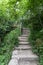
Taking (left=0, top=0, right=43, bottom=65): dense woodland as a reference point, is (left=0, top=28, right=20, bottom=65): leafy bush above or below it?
below

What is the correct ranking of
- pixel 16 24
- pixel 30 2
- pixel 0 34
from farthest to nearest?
1. pixel 16 24
2. pixel 0 34
3. pixel 30 2

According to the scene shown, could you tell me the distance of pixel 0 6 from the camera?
36.4 ft

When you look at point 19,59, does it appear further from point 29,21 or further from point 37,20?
point 29,21

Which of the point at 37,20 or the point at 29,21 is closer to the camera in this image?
the point at 37,20

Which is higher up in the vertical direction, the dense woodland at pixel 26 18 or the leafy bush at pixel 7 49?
the dense woodland at pixel 26 18

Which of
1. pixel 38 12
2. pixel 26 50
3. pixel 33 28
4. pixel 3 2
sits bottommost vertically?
pixel 26 50

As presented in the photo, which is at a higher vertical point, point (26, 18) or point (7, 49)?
point (26, 18)

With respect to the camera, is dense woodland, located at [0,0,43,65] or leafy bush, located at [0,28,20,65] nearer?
leafy bush, located at [0,28,20,65]

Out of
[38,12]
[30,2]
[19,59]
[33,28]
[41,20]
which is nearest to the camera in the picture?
[19,59]

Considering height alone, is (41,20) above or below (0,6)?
below

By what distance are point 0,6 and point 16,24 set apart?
22.7 feet

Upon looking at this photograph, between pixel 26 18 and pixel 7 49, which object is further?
pixel 26 18

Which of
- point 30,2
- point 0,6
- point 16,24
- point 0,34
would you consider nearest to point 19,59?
point 30,2

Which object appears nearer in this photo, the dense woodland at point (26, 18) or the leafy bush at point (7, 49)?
the leafy bush at point (7, 49)
